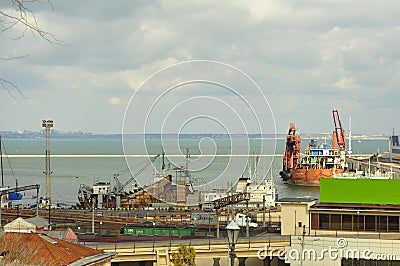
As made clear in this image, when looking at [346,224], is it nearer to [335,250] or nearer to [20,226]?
[335,250]

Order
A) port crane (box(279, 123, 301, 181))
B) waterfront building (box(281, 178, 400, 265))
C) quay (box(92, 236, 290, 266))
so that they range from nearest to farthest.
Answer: waterfront building (box(281, 178, 400, 265)) < quay (box(92, 236, 290, 266)) < port crane (box(279, 123, 301, 181))

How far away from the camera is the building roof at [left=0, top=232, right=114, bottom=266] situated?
45.1 ft

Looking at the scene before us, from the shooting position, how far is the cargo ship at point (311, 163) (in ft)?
307

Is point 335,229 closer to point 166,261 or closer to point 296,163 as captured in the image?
point 166,261

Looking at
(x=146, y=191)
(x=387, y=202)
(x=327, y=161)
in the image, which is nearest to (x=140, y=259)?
(x=387, y=202)

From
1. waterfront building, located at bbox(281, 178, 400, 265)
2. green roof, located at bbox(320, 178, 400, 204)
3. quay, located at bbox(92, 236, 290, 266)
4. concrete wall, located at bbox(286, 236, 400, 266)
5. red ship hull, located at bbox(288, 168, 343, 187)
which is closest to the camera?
concrete wall, located at bbox(286, 236, 400, 266)

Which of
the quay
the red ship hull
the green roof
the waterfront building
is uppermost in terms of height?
the green roof

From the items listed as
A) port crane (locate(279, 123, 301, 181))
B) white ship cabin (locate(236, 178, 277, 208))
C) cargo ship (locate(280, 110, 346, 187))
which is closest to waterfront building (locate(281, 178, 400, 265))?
white ship cabin (locate(236, 178, 277, 208))

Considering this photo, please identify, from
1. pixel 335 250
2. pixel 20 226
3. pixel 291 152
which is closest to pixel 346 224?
pixel 335 250

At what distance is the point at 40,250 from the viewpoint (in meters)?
16.2

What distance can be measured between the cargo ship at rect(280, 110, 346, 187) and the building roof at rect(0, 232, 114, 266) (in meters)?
72.5

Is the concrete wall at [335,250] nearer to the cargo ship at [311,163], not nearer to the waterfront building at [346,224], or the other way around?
the waterfront building at [346,224]

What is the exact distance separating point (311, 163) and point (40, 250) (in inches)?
3288

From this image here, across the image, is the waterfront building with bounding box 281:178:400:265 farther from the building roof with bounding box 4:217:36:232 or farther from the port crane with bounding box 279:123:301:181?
the port crane with bounding box 279:123:301:181
